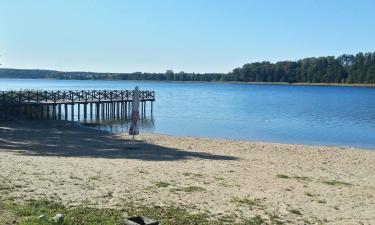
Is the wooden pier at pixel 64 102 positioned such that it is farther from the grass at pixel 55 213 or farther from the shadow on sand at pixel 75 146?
the grass at pixel 55 213

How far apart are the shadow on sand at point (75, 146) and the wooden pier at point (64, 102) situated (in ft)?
22.6

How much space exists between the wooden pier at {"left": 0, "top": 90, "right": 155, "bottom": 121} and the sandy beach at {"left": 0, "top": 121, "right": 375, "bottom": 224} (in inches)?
A: 537

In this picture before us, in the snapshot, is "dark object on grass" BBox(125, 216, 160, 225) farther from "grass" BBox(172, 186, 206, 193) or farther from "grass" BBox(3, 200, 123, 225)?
"grass" BBox(172, 186, 206, 193)

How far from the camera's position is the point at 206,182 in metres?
13.9

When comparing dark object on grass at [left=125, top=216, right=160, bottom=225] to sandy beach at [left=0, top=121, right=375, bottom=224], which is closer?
dark object on grass at [left=125, top=216, right=160, bottom=225]

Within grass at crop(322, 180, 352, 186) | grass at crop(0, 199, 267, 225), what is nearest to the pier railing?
grass at crop(322, 180, 352, 186)

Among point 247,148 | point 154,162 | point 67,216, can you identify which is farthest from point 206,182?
point 247,148

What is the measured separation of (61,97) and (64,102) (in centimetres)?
182

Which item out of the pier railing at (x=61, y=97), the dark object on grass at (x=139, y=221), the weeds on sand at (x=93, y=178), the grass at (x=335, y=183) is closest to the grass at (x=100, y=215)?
the dark object on grass at (x=139, y=221)

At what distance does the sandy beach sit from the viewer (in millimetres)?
11055

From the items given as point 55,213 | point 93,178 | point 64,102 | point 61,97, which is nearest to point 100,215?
point 55,213

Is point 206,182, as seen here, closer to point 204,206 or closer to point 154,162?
point 204,206

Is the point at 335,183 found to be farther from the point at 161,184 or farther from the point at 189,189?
the point at 161,184

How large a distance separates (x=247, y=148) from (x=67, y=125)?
14.2 m
